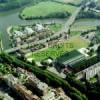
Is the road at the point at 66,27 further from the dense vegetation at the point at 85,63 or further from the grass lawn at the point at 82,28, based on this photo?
the dense vegetation at the point at 85,63

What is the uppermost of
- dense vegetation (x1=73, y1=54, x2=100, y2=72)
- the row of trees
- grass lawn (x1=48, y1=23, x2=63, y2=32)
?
dense vegetation (x1=73, y1=54, x2=100, y2=72)

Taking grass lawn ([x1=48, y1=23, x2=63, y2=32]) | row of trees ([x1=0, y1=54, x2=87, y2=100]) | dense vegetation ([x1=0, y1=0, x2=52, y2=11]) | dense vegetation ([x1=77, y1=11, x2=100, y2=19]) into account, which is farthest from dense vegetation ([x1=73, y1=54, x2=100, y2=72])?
dense vegetation ([x1=0, y1=0, x2=52, y2=11])

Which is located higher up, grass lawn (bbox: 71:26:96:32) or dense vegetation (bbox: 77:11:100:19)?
dense vegetation (bbox: 77:11:100:19)

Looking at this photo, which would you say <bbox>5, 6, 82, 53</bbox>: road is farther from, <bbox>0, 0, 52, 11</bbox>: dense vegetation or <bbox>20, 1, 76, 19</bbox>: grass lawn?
<bbox>0, 0, 52, 11</bbox>: dense vegetation

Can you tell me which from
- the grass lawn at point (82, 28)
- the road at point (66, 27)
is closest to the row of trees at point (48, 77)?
the road at point (66, 27)

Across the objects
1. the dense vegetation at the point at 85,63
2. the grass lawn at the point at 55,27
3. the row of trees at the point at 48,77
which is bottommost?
the grass lawn at the point at 55,27

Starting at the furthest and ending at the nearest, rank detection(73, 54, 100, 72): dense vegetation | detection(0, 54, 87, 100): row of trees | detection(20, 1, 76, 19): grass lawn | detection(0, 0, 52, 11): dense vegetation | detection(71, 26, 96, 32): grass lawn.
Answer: detection(0, 0, 52, 11): dense vegetation → detection(20, 1, 76, 19): grass lawn → detection(71, 26, 96, 32): grass lawn → detection(73, 54, 100, 72): dense vegetation → detection(0, 54, 87, 100): row of trees
